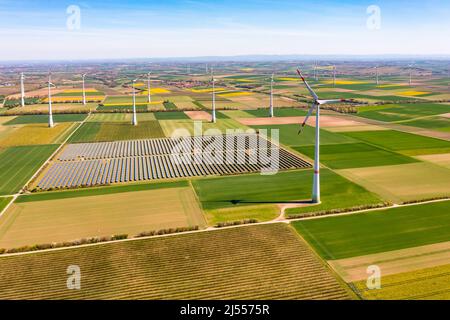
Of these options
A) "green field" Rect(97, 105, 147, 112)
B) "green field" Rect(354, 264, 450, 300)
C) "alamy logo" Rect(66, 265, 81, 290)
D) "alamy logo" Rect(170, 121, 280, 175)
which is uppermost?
"green field" Rect(97, 105, 147, 112)

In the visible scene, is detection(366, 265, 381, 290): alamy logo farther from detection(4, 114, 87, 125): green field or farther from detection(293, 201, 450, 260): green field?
detection(4, 114, 87, 125): green field

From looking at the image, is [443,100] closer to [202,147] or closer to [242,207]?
[202,147]

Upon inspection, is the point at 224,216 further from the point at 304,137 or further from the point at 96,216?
the point at 304,137

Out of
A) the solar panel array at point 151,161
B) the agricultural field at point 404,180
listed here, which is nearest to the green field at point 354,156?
the agricultural field at point 404,180

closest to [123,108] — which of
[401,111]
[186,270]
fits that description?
[401,111]

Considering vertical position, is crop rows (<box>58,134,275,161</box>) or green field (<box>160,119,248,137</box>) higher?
green field (<box>160,119,248,137</box>)

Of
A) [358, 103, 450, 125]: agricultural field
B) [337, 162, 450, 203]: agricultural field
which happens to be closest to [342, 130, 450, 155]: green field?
[337, 162, 450, 203]: agricultural field
